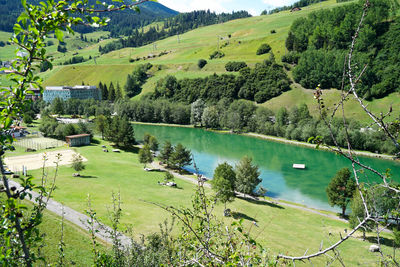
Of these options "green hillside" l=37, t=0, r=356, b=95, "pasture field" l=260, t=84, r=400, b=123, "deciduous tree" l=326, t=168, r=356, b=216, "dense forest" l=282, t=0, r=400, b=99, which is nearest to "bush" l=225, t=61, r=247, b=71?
"green hillside" l=37, t=0, r=356, b=95

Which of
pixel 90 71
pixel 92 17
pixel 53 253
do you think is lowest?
pixel 53 253

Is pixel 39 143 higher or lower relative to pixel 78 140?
higher

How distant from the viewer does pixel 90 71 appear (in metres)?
160

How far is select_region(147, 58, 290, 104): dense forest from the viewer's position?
98.2m

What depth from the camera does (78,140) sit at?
2459 inches

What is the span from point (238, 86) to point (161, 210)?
81361 mm

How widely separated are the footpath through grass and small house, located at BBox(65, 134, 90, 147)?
47.3 ft

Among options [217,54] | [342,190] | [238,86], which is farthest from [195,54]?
[342,190]

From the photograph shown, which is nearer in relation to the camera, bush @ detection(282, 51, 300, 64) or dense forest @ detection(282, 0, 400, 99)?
dense forest @ detection(282, 0, 400, 99)

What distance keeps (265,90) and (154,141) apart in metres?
50.3

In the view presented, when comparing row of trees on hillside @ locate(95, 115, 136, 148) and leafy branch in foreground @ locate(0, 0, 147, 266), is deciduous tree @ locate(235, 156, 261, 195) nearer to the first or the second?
row of trees on hillside @ locate(95, 115, 136, 148)

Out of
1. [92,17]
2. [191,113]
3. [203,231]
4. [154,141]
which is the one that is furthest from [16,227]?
[191,113]

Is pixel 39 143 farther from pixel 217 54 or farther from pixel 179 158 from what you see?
pixel 217 54

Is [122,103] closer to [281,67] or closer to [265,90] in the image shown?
[265,90]
